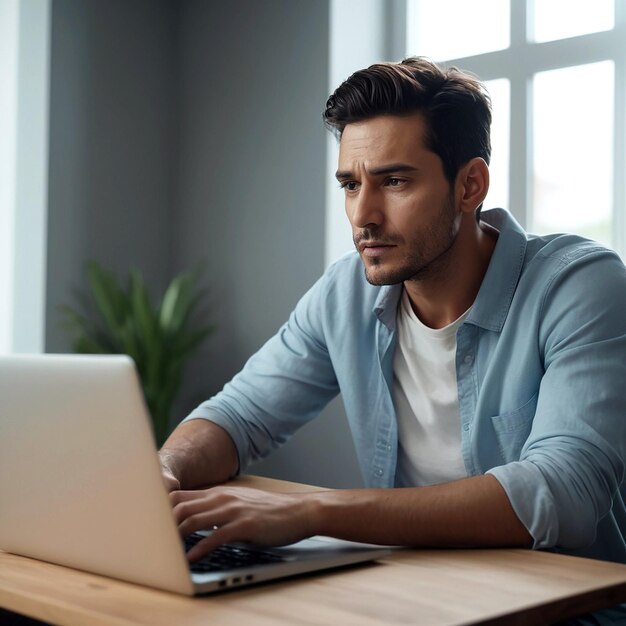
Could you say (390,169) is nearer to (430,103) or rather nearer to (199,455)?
(430,103)

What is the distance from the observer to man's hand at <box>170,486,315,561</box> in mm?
1150

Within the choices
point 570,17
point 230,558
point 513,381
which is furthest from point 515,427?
point 570,17

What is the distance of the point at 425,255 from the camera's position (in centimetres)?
181

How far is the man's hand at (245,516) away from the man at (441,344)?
103 millimetres

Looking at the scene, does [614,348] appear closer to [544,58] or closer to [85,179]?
[544,58]

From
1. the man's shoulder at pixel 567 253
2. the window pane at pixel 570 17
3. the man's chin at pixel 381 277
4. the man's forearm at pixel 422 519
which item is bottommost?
the man's forearm at pixel 422 519

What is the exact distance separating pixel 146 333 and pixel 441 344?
1967mm

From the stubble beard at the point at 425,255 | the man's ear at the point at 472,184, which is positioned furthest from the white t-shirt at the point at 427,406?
the man's ear at the point at 472,184

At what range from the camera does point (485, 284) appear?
174 centimetres

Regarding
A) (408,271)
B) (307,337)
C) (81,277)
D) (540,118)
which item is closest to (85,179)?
(81,277)

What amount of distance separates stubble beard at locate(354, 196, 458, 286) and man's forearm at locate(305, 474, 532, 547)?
61 centimetres

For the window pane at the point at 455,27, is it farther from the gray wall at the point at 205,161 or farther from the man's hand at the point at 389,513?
the man's hand at the point at 389,513

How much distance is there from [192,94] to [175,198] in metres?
0.46

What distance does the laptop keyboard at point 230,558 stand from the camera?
108 cm
